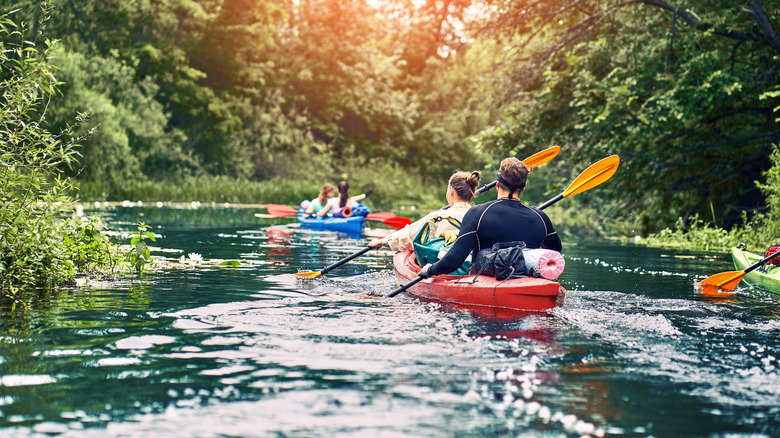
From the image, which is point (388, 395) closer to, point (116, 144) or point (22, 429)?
point (22, 429)

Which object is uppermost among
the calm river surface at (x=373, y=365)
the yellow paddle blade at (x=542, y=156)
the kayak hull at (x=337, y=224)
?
the yellow paddle blade at (x=542, y=156)

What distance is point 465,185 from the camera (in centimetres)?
788

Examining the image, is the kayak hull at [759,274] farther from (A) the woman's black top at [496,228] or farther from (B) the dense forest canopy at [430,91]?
(B) the dense forest canopy at [430,91]

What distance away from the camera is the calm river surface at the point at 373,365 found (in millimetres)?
3605

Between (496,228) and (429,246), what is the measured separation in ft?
4.55

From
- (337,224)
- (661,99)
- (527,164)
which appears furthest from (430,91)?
(527,164)

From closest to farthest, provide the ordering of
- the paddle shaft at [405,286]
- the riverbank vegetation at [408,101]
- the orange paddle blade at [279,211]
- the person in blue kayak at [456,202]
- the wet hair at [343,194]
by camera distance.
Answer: the paddle shaft at [405,286] → the person in blue kayak at [456,202] → the riverbank vegetation at [408,101] → the wet hair at [343,194] → the orange paddle blade at [279,211]

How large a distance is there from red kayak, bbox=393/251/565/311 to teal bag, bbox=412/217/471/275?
1.12 feet

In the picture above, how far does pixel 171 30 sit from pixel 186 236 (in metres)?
23.5

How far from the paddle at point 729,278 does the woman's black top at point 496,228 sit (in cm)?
257

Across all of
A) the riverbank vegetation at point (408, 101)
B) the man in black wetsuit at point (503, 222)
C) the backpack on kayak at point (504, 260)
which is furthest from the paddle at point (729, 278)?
the riverbank vegetation at point (408, 101)

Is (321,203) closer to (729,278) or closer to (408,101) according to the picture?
(729,278)

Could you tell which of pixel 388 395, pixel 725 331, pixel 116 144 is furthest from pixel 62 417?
pixel 116 144

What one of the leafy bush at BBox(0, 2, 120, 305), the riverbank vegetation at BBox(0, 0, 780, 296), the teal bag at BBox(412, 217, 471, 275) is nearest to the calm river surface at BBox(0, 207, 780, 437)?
the leafy bush at BBox(0, 2, 120, 305)
